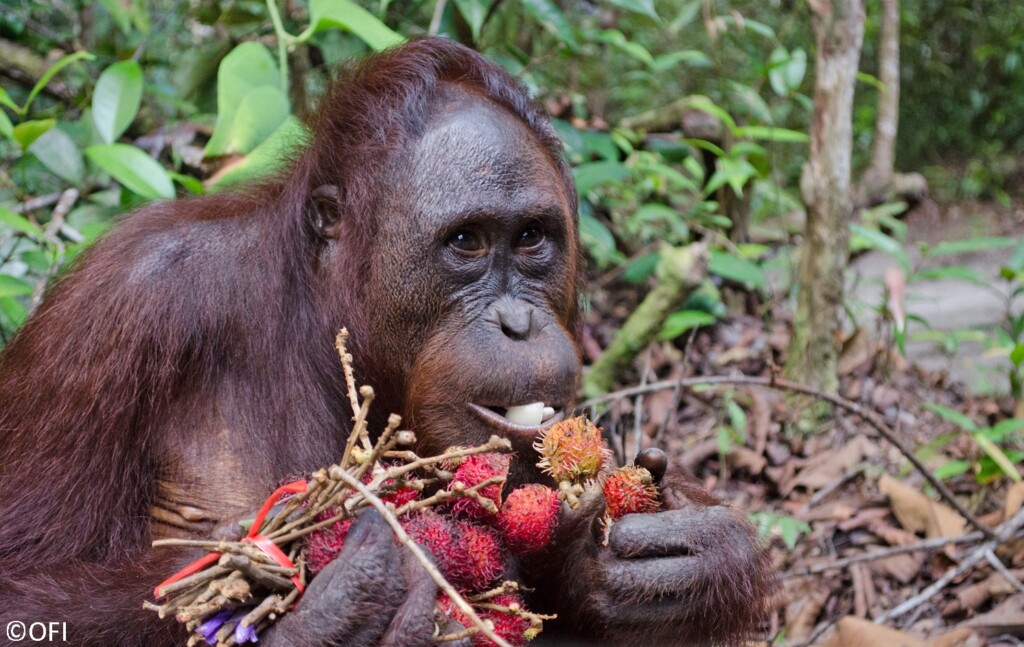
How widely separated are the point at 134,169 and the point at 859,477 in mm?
3212

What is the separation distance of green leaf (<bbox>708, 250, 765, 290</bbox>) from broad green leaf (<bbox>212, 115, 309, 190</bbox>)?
2.67 meters

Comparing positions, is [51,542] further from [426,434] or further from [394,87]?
[394,87]

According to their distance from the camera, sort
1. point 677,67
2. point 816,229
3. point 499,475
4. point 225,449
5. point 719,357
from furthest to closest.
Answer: point 677,67 < point 719,357 < point 816,229 < point 225,449 < point 499,475

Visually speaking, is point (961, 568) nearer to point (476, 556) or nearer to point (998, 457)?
point (998, 457)

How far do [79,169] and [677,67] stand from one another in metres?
7.36

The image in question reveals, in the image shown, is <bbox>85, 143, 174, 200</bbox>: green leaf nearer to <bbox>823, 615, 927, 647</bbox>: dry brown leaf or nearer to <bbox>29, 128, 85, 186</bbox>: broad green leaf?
<bbox>29, 128, 85, 186</bbox>: broad green leaf

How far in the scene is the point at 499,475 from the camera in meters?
2.02

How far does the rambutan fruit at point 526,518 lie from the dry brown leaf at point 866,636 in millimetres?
1599

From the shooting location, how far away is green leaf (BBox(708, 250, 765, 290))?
5.51 meters

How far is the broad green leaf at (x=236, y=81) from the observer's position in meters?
3.76

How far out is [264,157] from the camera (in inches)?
141

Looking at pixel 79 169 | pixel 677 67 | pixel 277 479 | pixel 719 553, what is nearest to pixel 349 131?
pixel 277 479

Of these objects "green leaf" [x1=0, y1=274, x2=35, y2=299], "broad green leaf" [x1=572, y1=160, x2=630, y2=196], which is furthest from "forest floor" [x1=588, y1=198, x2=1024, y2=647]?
"green leaf" [x1=0, y1=274, x2=35, y2=299]

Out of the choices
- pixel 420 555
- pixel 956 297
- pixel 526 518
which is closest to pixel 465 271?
pixel 526 518
